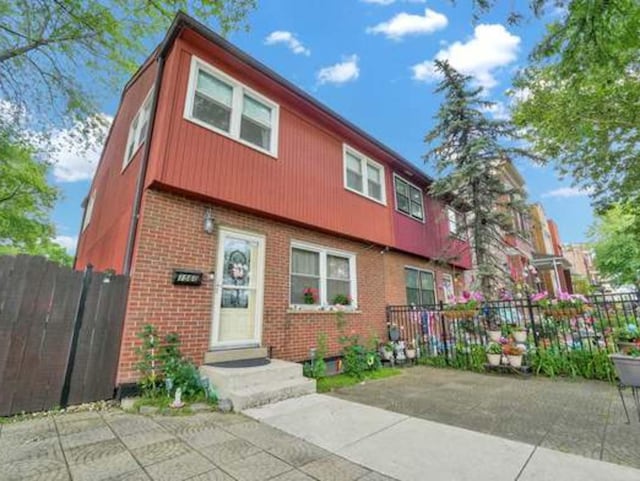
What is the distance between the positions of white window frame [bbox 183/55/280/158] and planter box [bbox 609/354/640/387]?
6.18 metres

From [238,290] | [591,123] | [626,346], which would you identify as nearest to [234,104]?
[238,290]

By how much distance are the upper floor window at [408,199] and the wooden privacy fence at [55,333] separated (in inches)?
329

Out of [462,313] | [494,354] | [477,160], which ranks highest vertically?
[477,160]

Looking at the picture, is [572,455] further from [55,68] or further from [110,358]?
[55,68]

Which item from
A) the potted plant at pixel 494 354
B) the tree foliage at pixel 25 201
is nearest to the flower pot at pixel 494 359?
the potted plant at pixel 494 354

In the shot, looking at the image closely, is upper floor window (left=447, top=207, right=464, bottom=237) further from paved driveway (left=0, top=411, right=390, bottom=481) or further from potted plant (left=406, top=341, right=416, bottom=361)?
paved driveway (left=0, top=411, right=390, bottom=481)

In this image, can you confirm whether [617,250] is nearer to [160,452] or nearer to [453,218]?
[453,218]

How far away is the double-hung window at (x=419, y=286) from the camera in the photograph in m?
10.1

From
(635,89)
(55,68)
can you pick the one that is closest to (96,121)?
(55,68)

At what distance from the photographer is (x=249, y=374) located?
4.16m

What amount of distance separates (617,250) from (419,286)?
1999cm

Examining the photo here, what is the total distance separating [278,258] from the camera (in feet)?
20.2

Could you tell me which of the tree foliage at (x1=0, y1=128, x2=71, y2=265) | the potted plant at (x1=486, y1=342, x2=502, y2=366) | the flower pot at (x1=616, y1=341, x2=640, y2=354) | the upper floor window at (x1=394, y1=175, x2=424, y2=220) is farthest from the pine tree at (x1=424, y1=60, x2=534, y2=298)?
the tree foliage at (x1=0, y1=128, x2=71, y2=265)

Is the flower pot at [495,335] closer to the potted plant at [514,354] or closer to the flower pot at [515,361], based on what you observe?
the potted plant at [514,354]
